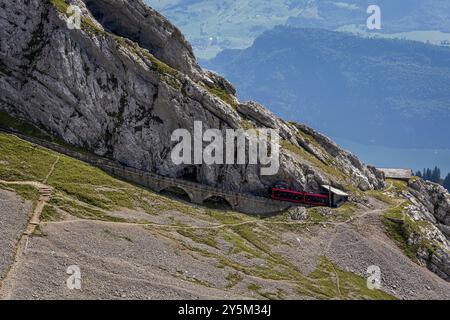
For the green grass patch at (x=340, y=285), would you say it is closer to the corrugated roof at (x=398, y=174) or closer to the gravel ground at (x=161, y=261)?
the gravel ground at (x=161, y=261)

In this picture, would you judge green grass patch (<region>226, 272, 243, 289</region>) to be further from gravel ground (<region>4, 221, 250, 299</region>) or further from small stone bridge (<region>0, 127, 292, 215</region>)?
small stone bridge (<region>0, 127, 292, 215</region>)

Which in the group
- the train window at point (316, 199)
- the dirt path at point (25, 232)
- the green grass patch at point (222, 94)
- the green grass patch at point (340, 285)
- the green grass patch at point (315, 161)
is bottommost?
the green grass patch at point (340, 285)

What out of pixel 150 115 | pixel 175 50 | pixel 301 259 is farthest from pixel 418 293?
pixel 175 50

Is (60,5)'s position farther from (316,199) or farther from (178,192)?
(316,199)

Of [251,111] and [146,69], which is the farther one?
[251,111]

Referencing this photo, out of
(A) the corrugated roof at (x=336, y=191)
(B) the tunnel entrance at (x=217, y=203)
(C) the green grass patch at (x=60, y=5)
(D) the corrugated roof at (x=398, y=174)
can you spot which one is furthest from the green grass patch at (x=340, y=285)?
(C) the green grass patch at (x=60, y=5)

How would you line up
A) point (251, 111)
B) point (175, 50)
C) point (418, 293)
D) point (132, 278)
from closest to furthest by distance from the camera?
point (132, 278) < point (418, 293) < point (251, 111) < point (175, 50)

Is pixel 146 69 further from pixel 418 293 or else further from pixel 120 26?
pixel 418 293
